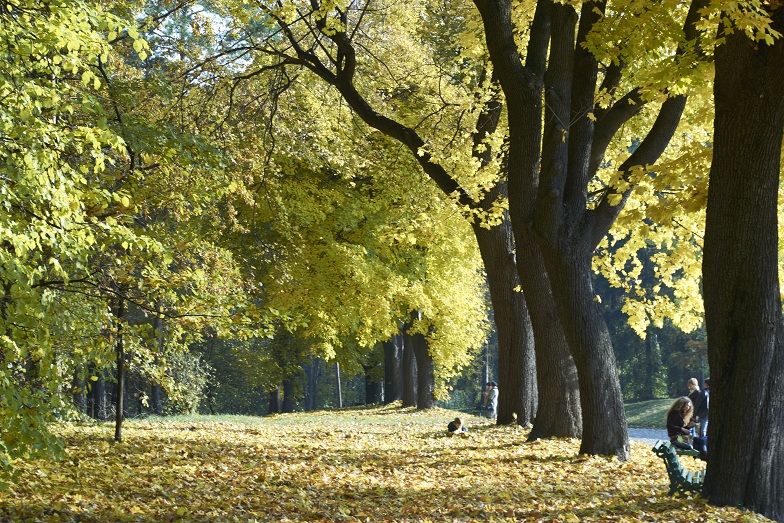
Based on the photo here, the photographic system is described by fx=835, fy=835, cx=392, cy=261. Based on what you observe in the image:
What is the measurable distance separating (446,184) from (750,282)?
693cm

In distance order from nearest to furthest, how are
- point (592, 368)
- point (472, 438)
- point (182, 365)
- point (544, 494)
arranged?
1. point (544, 494)
2. point (592, 368)
3. point (472, 438)
4. point (182, 365)

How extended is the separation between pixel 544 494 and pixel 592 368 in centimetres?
248

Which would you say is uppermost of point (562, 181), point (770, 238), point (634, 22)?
point (634, 22)

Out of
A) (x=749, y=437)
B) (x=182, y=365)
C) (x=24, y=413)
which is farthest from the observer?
(x=182, y=365)

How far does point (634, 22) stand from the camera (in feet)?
29.5

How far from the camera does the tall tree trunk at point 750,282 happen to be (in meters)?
7.34

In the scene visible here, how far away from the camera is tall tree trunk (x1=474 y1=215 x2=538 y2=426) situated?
15.0 meters

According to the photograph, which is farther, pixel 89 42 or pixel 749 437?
pixel 749 437

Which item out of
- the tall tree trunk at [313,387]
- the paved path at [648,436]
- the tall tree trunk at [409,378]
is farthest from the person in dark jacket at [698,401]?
the tall tree trunk at [313,387]

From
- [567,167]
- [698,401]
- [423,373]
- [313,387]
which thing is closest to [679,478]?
[567,167]

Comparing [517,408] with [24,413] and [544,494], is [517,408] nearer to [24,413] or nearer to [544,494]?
[544,494]

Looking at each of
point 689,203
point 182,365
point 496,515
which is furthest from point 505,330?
point 182,365

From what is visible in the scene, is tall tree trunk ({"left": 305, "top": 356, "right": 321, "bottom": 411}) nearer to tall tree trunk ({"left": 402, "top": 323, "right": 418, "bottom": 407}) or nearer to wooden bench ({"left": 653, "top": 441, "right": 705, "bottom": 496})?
tall tree trunk ({"left": 402, "top": 323, "right": 418, "bottom": 407})

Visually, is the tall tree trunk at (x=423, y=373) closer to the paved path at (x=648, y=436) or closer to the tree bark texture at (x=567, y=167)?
the paved path at (x=648, y=436)
